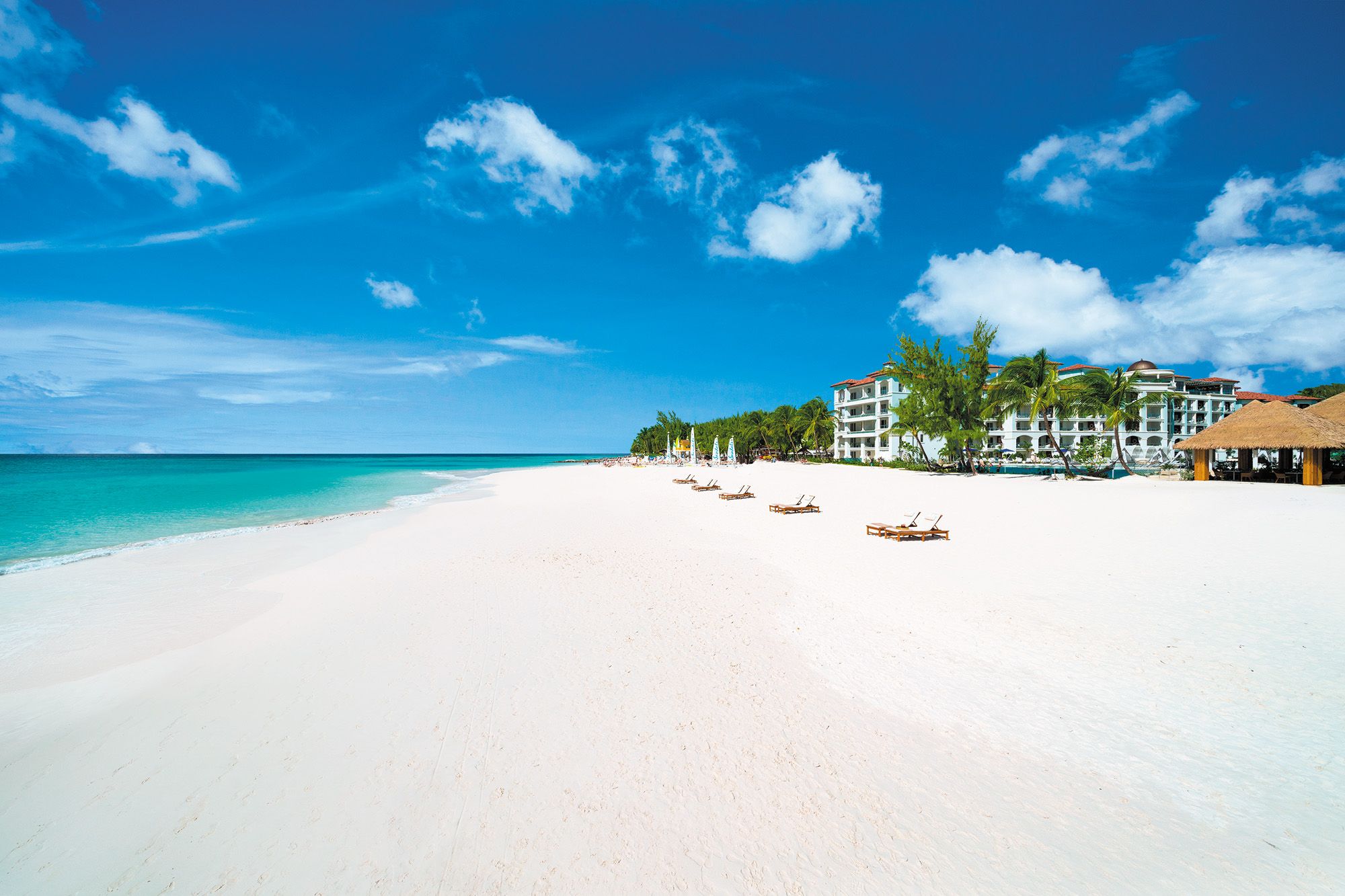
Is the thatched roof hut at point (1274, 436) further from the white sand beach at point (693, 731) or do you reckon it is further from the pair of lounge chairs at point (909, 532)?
the pair of lounge chairs at point (909, 532)

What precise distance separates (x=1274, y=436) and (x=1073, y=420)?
40.8m

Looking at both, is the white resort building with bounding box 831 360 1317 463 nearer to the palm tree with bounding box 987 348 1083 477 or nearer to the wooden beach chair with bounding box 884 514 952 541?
the palm tree with bounding box 987 348 1083 477

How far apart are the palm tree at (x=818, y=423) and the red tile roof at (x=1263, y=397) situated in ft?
162

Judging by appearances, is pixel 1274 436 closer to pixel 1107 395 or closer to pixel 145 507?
pixel 1107 395

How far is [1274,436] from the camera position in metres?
23.2

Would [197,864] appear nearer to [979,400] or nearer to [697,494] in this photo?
[697,494]

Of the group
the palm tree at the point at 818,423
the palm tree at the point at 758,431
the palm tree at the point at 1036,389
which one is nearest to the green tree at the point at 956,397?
the palm tree at the point at 1036,389

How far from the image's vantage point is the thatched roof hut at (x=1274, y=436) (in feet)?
74.0

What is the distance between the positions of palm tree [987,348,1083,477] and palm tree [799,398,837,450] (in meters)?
28.6

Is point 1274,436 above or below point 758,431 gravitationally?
below

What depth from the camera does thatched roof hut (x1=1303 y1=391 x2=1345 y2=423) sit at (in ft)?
80.9

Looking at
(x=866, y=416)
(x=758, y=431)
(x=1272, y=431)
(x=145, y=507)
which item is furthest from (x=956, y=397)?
(x=145, y=507)

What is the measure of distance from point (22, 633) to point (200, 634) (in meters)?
3.03

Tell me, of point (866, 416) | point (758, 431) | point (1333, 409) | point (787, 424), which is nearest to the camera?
point (1333, 409)
